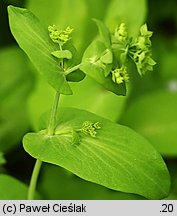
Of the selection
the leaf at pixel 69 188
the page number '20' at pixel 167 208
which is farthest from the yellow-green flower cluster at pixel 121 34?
the leaf at pixel 69 188

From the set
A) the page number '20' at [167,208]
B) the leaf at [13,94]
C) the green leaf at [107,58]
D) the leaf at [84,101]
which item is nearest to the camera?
the green leaf at [107,58]

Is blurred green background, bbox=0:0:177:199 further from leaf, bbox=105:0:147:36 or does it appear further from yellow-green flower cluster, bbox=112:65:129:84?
yellow-green flower cluster, bbox=112:65:129:84

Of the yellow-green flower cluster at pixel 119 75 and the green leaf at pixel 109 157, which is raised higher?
the yellow-green flower cluster at pixel 119 75

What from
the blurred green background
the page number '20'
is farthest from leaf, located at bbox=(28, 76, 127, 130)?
the page number '20'

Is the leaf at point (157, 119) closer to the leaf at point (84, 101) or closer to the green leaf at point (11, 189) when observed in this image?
the leaf at point (84, 101)

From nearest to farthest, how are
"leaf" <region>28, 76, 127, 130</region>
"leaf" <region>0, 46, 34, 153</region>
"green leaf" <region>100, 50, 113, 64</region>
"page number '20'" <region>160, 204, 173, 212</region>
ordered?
1. "green leaf" <region>100, 50, 113, 64</region>
2. "page number '20'" <region>160, 204, 173, 212</region>
3. "leaf" <region>28, 76, 127, 130</region>
4. "leaf" <region>0, 46, 34, 153</region>

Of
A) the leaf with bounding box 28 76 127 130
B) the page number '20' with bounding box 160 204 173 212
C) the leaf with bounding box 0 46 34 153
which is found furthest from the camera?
the leaf with bounding box 0 46 34 153

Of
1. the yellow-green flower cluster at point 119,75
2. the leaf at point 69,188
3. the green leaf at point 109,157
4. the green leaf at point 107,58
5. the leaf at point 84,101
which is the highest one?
the green leaf at point 107,58

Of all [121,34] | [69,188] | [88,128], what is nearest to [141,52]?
[121,34]
